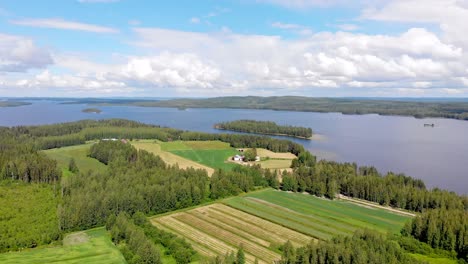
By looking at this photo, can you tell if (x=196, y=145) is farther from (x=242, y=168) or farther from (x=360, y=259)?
(x=360, y=259)

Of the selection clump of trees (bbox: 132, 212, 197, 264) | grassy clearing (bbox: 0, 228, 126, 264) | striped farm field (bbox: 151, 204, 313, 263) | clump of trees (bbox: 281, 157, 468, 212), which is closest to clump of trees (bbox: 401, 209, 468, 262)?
clump of trees (bbox: 281, 157, 468, 212)

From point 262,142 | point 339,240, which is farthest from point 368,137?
point 339,240

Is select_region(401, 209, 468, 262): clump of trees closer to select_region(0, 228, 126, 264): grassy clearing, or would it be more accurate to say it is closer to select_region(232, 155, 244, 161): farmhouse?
select_region(0, 228, 126, 264): grassy clearing

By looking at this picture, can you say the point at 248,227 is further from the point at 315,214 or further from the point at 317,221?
the point at 315,214

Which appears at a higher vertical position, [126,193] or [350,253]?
[350,253]

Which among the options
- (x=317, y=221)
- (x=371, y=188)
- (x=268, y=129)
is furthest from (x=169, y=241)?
(x=268, y=129)
